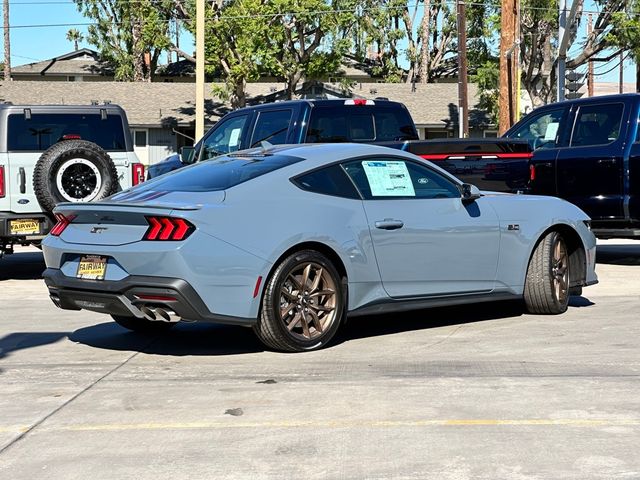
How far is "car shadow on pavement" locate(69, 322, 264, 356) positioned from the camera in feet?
26.8

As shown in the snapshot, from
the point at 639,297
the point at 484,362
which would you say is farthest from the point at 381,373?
the point at 639,297

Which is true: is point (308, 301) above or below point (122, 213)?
below

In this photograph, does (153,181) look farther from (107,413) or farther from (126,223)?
Result: (107,413)

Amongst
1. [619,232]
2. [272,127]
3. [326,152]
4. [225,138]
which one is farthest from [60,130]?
[619,232]

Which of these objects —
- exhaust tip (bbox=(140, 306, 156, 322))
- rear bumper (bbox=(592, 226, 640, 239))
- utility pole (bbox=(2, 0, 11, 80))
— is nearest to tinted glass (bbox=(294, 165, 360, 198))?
exhaust tip (bbox=(140, 306, 156, 322))

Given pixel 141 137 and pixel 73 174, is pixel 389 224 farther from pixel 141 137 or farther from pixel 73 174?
pixel 141 137

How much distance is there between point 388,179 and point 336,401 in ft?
8.81

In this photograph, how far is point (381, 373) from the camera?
7117mm

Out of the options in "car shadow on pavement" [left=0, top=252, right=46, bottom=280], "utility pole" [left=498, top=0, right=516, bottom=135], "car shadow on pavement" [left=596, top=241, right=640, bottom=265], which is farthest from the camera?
"utility pole" [left=498, top=0, right=516, bottom=135]

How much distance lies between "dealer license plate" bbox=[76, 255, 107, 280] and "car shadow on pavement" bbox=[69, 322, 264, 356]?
31.8 inches

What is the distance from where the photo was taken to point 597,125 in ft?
46.0

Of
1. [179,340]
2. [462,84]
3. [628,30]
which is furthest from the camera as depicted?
[628,30]

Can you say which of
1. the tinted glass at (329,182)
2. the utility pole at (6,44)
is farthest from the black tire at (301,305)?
the utility pole at (6,44)

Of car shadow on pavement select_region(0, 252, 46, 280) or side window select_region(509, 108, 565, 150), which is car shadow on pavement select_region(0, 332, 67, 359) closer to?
car shadow on pavement select_region(0, 252, 46, 280)
